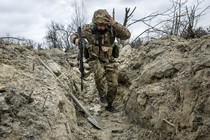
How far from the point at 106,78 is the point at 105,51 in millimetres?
532

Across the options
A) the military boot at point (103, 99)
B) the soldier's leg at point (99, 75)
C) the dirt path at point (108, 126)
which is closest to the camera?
the dirt path at point (108, 126)

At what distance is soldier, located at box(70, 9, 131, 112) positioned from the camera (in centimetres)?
596

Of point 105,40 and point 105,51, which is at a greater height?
point 105,40

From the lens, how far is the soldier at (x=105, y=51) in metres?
5.96

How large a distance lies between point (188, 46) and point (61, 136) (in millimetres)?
2917

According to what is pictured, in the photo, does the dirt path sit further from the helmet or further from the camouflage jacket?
the helmet

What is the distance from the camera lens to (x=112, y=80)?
5.98 metres

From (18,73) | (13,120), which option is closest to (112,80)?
(18,73)

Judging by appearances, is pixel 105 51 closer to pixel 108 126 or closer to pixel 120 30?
pixel 120 30

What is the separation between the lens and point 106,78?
19.9 feet

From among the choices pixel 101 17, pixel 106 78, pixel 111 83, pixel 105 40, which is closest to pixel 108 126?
pixel 111 83

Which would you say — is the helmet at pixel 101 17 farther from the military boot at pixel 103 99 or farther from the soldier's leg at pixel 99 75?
the military boot at pixel 103 99

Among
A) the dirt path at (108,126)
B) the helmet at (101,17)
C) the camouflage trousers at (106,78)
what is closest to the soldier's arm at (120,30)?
the helmet at (101,17)

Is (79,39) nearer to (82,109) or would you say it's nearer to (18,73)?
(82,109)
